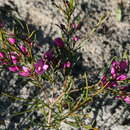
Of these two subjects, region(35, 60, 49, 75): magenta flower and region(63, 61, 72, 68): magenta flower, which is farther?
region(63, 61, 72, 68): magenta flower

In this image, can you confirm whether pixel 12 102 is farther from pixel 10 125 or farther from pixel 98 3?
pixel 98 3

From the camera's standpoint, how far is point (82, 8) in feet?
8.50

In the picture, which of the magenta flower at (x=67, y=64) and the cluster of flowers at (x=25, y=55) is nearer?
the cluster of flowers at (x=25, y=55)

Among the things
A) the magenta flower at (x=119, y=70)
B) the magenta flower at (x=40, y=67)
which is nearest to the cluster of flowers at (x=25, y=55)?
the magenta flower at (x=40, y=67)

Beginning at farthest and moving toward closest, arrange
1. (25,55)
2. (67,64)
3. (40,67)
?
(67,64), (40,67), (25,55)

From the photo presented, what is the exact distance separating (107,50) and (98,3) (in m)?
0.43

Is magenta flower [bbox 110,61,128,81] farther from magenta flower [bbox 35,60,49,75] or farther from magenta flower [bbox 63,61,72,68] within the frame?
magenta flower [bbox 35,60,49,75]

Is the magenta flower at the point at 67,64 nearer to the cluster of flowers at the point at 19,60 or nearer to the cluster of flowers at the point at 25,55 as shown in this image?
the cluster of flowers at the point at 25,55

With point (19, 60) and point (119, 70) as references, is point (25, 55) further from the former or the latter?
point (119, 70)

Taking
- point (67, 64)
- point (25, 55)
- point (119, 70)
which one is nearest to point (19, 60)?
point (25, 55)

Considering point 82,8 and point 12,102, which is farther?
point 82,8

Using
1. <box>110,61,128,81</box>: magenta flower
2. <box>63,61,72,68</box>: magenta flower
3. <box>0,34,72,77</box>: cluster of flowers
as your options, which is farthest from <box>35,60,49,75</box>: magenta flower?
<box>110,61,128,81</box>: magenta flower

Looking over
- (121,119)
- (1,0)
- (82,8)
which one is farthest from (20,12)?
(121,119)

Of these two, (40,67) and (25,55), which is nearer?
(25,55)
